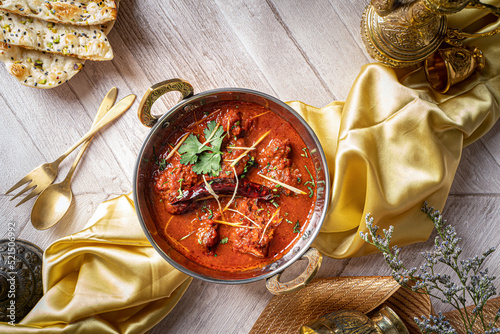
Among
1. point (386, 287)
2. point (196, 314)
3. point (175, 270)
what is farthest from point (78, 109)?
point (386, 287)

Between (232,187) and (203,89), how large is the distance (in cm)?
70

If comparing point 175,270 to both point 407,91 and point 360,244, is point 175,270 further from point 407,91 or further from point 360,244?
point 407,91

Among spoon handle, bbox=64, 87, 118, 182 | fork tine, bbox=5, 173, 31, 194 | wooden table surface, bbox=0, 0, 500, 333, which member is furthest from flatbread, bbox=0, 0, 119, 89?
fork tine, bbox=5, 173, 31, 194

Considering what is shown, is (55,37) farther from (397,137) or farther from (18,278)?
(397,137)

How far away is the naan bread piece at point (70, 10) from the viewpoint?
6.88 ft

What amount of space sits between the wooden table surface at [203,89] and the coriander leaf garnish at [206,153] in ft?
1.32

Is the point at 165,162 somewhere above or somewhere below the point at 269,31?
below

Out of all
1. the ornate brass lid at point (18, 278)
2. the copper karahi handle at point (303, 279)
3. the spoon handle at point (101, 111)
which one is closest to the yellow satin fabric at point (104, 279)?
the ornate brass lid at point (18, 278)

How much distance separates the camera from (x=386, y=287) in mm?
2129

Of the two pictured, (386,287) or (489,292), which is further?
(386,287)

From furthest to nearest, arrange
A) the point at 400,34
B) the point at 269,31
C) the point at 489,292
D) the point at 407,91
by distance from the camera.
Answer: the point at 269,31
the point at 407,91
the point at 400,34
the point at 489,292

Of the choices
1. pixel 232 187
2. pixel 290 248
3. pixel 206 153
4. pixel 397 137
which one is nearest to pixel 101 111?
pixel 206 153

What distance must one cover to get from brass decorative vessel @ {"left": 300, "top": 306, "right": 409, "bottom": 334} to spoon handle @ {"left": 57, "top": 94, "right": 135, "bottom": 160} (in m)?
1.71

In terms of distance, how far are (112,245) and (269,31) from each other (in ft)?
5.42
